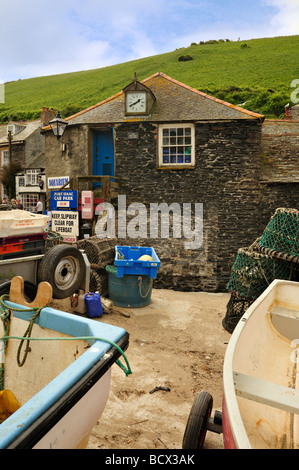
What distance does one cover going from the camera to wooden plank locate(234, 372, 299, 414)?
2.46 metres

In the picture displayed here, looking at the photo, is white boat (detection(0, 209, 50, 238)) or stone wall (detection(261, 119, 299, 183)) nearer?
white boat (detection(0, 209, 50, 238))

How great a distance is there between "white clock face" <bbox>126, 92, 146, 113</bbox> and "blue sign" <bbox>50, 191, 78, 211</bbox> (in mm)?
4104

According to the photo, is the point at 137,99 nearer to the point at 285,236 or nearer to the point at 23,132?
the point at 285,236

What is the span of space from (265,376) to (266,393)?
1407 mm

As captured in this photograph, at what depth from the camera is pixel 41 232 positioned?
5895 mm

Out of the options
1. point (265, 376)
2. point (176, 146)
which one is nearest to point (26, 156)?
point (176, 146)

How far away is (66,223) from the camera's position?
12.2 metres

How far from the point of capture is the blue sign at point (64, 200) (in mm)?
11891

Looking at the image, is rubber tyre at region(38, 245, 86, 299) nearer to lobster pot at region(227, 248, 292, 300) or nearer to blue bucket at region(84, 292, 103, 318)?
blue bucket at region(84, 292, 103, 318)

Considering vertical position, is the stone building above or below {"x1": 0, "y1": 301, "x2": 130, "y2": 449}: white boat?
above

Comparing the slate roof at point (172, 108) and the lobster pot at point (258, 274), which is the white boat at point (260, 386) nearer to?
the lobster pot at point (258, 274)


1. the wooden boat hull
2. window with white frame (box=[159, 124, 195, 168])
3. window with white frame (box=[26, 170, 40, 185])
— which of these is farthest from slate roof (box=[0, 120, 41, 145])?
the wooden boat hull

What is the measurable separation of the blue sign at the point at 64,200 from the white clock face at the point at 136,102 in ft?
13.5

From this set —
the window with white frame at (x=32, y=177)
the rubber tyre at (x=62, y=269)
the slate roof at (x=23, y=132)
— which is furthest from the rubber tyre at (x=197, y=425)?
the slate roof at (x=23, y=132)
